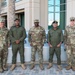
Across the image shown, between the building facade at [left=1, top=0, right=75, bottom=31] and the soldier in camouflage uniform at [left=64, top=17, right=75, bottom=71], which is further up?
the building facade at [left=1, top=0, right=75, bottom=31]

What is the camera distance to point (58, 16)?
20.0m

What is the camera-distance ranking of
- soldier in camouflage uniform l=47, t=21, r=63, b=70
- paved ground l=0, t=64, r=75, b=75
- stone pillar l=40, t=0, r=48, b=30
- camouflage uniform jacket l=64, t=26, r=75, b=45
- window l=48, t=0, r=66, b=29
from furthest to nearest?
stone pillar l=40, t=0, r=48, b=30, window l=48, t=0, r=66, b=29, soldier in camouflage uniform l=47, t=21, r=63, b=70, camouflage uniform jacket l=64, t=26, r=75, b=45, paved ground l=0, t=64, r=75, b=75

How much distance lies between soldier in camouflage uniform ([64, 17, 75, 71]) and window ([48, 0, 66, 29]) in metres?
12.9

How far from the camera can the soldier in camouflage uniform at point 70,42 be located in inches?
244

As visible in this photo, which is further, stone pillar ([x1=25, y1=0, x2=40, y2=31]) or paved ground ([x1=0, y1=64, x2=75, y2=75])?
stone pillar ([x1=25, y1=0, x2=40, y2=31])

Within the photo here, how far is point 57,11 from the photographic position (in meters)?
20.0

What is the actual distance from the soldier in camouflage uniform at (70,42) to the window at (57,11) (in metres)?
12.9

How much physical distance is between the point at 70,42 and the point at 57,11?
14.1 metres

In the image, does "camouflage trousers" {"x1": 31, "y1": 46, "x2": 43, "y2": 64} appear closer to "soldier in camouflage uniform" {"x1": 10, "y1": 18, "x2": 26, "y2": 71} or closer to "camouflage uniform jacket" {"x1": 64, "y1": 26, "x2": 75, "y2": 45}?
"soldier in camouflage uniform" {"x1": 10, "y1": 18, "x2": 26, "y2": 71}

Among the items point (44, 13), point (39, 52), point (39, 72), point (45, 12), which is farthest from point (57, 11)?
point (39, 72)

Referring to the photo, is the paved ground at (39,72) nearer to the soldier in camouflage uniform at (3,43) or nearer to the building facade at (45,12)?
the soldier in camouflage uniform at (3,43)

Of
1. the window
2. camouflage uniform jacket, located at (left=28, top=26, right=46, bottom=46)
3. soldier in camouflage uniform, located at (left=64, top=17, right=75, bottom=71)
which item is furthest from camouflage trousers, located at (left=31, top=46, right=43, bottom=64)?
the window

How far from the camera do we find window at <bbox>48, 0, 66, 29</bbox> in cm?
1927

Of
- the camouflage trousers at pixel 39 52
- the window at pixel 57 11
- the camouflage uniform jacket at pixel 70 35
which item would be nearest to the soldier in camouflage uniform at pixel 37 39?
the camouflage trousers at pixel 39 52
